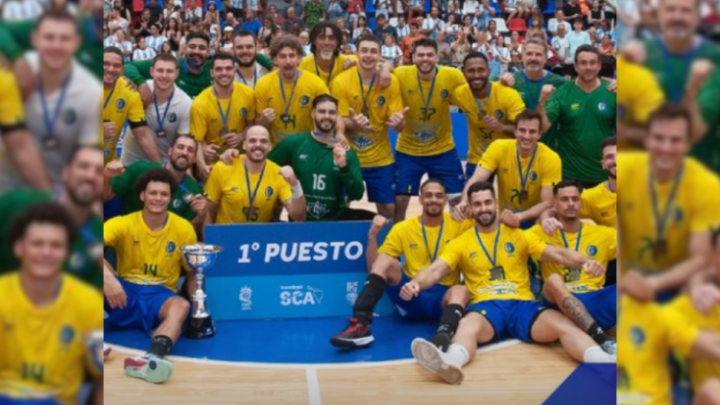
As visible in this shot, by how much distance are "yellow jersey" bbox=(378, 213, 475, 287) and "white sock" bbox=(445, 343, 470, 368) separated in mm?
849

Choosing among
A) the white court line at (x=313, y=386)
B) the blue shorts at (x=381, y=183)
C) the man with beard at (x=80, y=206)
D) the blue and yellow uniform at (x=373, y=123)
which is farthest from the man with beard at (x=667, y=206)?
the blue shorts at (x=381, y=183)

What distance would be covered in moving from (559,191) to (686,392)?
3498 millimetres

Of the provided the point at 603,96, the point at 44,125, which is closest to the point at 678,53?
the point at 44,125

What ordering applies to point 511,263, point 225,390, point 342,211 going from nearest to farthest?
point 225,390
point 511,263
point 342,211

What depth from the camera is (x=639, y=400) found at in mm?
2969

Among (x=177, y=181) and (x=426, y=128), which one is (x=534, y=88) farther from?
(x=177, y=181)

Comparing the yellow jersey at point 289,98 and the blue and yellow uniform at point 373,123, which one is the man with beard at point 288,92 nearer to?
the yellow jersey at point 289,98

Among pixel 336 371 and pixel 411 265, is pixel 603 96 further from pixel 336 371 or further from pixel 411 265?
pixel 336 371

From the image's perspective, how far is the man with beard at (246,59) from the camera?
7823 mm

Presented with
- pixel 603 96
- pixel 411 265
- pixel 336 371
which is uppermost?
pixel 603 96

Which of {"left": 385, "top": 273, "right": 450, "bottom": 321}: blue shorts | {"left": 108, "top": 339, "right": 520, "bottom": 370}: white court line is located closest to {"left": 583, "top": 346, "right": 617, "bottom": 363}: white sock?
{"left": 108, "top": 339, "right": 520, "bottom": 370}: white court line

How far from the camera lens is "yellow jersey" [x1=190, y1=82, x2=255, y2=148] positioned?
291 inches

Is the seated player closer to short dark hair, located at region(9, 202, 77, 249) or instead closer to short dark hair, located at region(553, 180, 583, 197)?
short dark hair, located at region(9, 202, 77, 249)

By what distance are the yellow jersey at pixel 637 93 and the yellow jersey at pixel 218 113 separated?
4.89 meters
